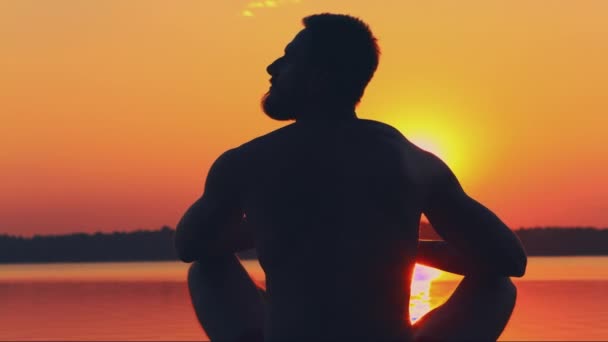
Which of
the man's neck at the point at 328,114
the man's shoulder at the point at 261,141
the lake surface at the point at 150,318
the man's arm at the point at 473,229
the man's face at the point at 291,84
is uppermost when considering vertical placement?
the man's face at the point at 291,84

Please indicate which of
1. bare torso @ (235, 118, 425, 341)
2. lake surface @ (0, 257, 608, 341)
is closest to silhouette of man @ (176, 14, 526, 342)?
bare torso @ (235, 118, 425, 341)

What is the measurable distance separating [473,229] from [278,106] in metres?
0.78

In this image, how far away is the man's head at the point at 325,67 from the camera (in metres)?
A: 4.33

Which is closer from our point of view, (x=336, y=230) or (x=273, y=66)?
(x=336, y=230)

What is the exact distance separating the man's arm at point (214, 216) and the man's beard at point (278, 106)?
0.20 meters

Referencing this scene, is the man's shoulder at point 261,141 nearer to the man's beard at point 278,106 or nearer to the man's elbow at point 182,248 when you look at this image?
the man's beard at point 278,106

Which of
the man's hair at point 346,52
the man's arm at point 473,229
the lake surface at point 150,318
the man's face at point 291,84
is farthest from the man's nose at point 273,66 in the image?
the lake surface at point 150,318

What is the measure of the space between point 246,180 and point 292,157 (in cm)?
17

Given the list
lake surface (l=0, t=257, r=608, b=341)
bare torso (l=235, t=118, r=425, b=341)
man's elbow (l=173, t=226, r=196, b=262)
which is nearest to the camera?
bare torso (l=235, t=118, r=425, b=341)

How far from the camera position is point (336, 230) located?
4.26 metres

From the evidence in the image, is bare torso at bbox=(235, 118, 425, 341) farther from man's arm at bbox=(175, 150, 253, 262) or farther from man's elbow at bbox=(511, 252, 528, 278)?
man's elbow at bbox=(511, 252, 528, 278)

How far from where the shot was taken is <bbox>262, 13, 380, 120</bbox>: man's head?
14.2 ft

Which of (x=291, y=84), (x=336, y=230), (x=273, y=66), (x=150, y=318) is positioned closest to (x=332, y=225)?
(x=336, y=230)

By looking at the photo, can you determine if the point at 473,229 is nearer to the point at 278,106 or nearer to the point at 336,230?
the point at 336,230
